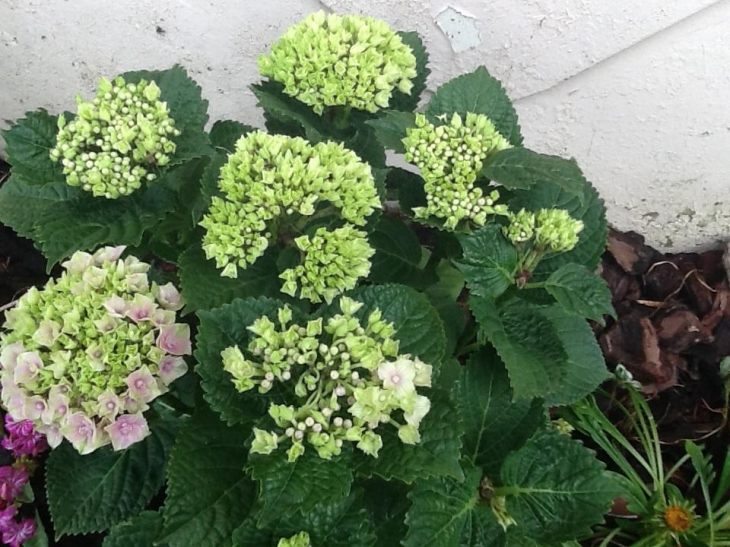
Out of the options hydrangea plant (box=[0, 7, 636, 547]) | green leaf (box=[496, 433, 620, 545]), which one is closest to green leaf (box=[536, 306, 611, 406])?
hydrangea plant (box=[0, 7, 636, 547])

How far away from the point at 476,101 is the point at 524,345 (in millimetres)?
386

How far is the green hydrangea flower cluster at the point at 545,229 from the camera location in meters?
0.95

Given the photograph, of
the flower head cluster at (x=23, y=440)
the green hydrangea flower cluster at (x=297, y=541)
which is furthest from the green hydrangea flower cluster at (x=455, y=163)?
the flower head cluster at (x=23, y=440)

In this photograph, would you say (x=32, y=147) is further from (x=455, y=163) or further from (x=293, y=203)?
(x=455, y=163)

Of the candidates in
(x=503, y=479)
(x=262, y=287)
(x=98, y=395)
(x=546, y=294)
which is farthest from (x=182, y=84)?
(x=503, y=479)

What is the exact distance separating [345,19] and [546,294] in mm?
503

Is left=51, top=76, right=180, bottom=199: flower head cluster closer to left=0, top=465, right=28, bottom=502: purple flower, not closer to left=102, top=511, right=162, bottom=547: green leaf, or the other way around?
left=102, top=511, right=162, bottom=547: green leaf

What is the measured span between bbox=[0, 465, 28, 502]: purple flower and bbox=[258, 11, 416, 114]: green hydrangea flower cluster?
0.80 m

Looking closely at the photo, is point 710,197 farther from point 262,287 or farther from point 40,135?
point 40,135

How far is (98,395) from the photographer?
2.77 ft

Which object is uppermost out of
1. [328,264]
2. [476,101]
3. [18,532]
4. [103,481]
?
[476,101]

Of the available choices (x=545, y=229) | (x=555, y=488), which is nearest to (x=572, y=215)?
(x=545, y=229)

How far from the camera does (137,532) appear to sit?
104cm

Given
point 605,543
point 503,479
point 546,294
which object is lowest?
point 605,543
